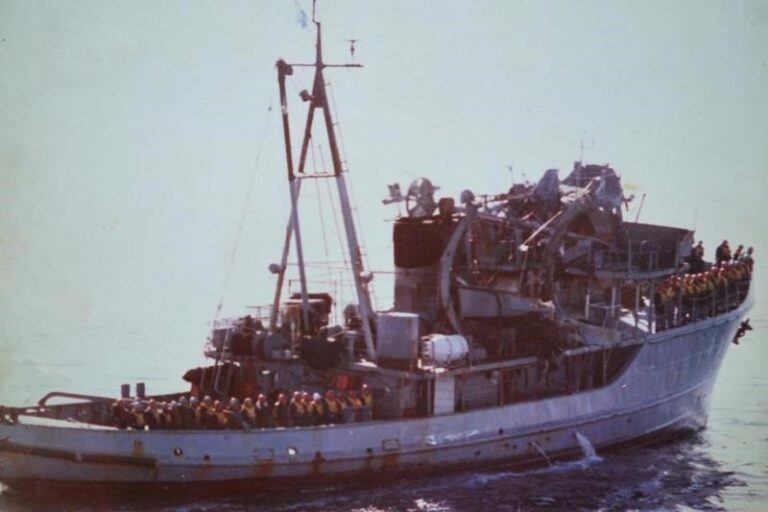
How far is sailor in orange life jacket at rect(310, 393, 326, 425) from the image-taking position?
2300 cm

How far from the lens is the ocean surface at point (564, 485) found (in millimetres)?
21750

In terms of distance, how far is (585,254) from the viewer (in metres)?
29.0

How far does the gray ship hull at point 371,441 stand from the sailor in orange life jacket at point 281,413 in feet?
1.91

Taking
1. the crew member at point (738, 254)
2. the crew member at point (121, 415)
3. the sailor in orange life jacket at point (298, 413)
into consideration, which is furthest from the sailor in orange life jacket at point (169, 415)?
the crew member at point (738, 254)

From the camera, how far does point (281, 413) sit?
22.9 m

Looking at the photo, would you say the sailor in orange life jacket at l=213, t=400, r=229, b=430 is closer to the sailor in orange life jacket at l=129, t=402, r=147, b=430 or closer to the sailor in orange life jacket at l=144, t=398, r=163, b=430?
the sailor in orange life jacket at l=144, t=398, r=163, b=430

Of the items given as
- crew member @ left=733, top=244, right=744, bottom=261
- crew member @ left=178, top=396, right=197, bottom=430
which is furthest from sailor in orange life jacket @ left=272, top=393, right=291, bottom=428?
crew member @ left=733, top=244, right=744, bottom=261

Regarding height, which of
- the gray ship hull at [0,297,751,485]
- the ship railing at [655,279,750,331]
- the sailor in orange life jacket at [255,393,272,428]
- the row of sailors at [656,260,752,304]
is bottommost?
the gray ship hull at [0,297,751,485]

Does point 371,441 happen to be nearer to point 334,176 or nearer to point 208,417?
point 208,417

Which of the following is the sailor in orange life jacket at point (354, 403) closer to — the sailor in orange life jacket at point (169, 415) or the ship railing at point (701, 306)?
the sailor in orange life jacket at point (169, 415)

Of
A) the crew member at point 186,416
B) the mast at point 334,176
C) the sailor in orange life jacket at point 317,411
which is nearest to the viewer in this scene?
the crew member at point 186,416

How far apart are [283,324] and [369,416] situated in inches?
158

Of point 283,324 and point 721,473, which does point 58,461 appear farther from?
point 721,473

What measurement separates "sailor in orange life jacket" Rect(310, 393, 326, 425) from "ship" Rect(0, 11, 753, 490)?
20cm
